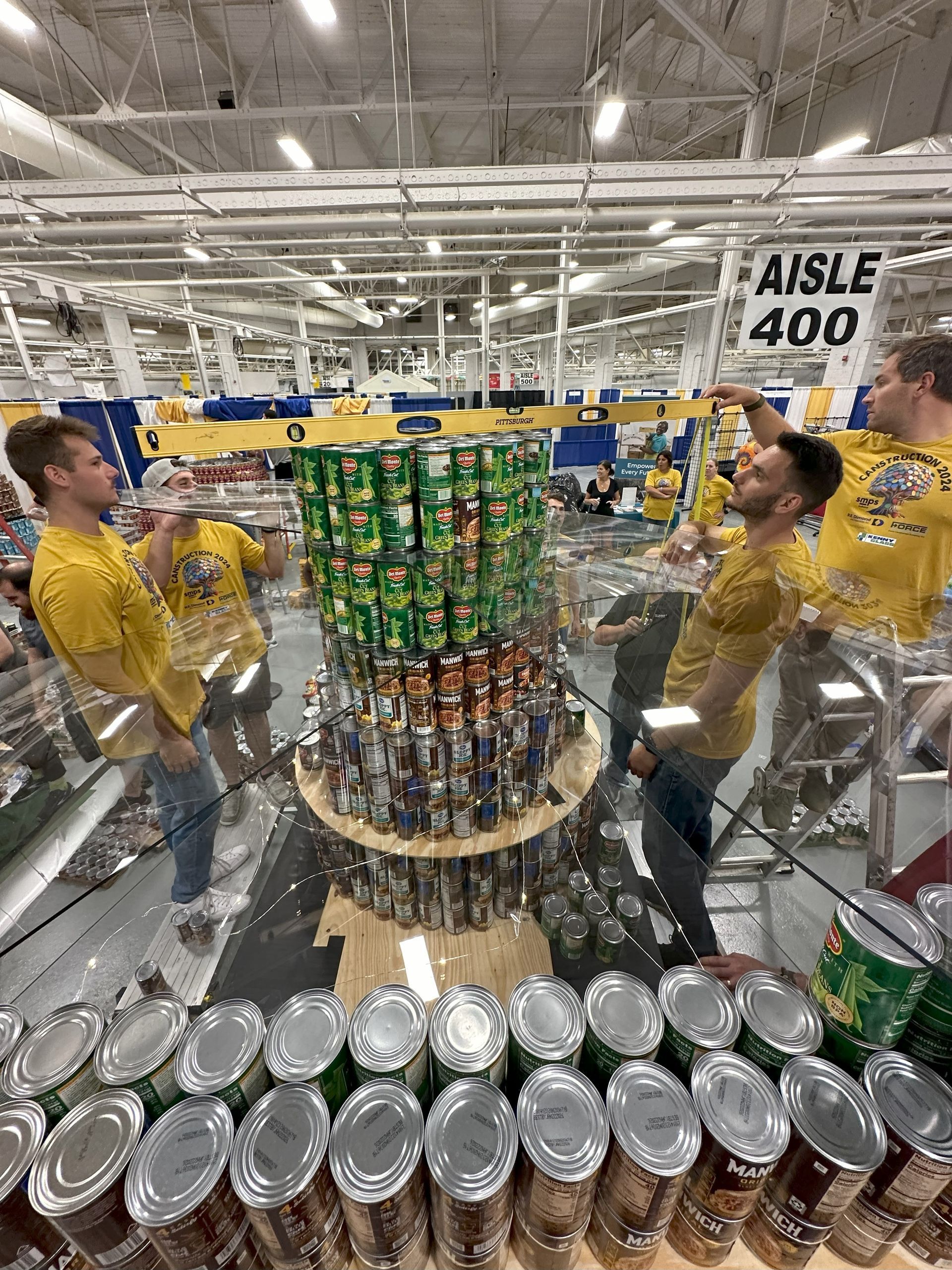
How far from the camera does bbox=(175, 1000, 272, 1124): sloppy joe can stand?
72cm

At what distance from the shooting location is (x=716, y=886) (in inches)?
72.9

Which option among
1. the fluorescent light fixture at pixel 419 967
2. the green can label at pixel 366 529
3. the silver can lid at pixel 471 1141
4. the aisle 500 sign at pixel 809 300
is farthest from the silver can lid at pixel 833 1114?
the aisle 500 sign at pixel 809 300

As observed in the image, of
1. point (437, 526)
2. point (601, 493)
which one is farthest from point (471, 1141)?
point (601, 493)

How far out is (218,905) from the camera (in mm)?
1481

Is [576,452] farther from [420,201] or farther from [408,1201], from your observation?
[408,1201]

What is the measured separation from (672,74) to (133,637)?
30.1ft

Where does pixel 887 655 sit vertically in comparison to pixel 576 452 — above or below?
above

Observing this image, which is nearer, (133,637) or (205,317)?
(133,637)

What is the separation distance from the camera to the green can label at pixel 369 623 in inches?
54.9

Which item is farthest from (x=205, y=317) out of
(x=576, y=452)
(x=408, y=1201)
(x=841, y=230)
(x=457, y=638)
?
(x=408, y=1201)

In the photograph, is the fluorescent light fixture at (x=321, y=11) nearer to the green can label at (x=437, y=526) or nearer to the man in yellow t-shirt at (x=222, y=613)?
the man in yellow t-shirt at (x=222, y=613)

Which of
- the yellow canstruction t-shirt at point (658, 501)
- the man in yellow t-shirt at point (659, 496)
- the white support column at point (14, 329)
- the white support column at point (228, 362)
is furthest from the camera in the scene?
the white support column at point (228, 362)

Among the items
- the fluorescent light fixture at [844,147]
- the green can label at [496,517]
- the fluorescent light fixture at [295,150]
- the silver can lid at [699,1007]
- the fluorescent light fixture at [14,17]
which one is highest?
the fluorescent light fixture at [14,17]

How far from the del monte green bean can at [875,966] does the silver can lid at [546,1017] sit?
1.25ft
